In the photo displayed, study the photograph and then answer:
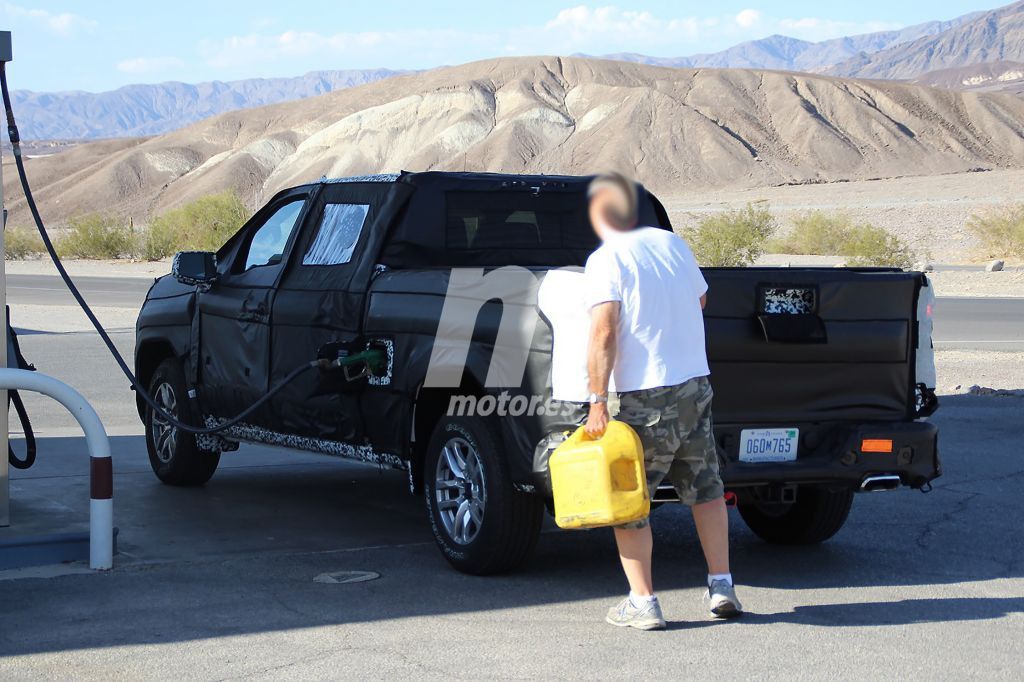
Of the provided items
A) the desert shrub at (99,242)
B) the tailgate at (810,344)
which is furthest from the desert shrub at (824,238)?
the tailgate at (810,344)

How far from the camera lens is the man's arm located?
566 cm

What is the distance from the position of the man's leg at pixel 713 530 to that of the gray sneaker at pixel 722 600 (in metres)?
0.06

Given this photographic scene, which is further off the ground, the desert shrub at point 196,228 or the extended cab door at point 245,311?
the desert shrub at point 196,228

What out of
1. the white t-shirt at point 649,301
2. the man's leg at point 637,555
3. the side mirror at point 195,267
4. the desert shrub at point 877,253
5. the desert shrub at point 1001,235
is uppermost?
the desert shrub at point 1001,235

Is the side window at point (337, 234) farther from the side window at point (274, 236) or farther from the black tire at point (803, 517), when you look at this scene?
the black tire at point (803, 517)

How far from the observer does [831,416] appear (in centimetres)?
682

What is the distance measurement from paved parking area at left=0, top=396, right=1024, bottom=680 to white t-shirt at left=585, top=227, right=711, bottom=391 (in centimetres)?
110

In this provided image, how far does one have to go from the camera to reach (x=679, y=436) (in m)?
5.87

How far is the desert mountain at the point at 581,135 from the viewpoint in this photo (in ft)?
390

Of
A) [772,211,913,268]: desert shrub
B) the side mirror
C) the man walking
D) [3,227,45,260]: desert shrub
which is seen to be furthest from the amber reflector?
[3,227,45,260]: desert shrub

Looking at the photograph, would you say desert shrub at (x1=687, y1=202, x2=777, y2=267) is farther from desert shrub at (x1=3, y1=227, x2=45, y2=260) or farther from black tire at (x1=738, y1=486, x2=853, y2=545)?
black tire at (x1=738, y1=486, x2=853, y2=545)

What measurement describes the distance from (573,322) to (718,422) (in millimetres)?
940

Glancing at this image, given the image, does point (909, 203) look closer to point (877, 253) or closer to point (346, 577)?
point (877, 253)

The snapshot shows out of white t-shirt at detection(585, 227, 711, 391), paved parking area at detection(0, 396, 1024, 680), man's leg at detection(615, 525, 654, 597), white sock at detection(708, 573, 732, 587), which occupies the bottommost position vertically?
paved parking area at detection(0, 396, 1024, 680)
